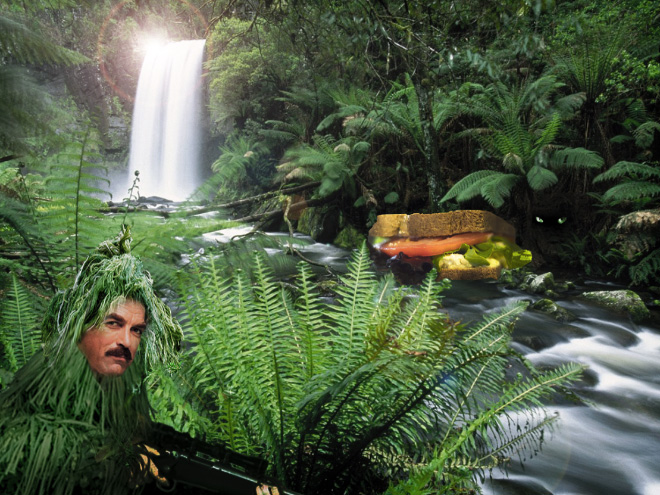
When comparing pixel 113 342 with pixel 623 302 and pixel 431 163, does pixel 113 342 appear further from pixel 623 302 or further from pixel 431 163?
pixel 431 163

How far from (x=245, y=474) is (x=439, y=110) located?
461 centimetres

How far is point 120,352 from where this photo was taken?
0.38 meters

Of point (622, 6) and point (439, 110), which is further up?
point (622, 6)

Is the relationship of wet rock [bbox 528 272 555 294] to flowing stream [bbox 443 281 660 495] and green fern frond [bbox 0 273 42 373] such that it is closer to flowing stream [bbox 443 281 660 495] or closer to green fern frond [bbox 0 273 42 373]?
flowing stream [bbox 443 281 660 495]

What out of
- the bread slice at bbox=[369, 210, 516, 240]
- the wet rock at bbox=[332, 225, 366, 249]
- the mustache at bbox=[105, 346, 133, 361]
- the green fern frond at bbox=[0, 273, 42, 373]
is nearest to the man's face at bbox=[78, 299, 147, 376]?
the mustache at bbox=[105, 346, 133, 361]

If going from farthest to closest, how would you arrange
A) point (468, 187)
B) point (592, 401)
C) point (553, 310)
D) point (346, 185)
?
point (346, 185) < point (468, 187) < point (553, 310) < point (592, 401)

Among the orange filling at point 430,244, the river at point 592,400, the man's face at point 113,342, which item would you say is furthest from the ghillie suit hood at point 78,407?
the orange filling at point 430,244

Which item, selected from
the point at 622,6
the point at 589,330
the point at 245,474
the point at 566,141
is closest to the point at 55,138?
the point at 245,474

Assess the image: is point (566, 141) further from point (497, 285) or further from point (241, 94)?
point (241, 94)

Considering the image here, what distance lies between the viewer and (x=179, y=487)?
0.39 m

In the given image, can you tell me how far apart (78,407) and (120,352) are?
56mm

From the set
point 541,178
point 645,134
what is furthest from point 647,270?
point 645,134

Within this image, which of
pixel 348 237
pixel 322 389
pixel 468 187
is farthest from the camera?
pixel 348 237

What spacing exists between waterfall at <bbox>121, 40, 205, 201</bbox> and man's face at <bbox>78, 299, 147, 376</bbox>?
5.92 metres
